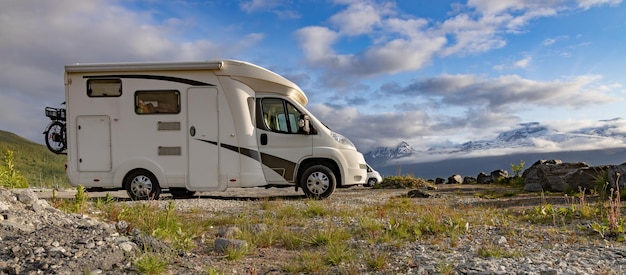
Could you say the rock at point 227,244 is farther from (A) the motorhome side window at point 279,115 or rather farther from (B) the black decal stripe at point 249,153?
(A) the motorhome side window at point 279,115

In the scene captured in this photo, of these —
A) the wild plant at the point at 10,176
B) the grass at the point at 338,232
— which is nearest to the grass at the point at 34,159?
the wild plant at the point at 10,176

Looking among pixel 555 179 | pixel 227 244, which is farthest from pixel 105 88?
pixel 555 179

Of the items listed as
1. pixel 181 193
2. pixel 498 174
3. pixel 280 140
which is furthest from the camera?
pixel 498 174

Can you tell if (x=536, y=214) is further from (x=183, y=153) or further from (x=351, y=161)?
(x=183, y=153)

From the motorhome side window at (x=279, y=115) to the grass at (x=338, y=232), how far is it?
113 inches

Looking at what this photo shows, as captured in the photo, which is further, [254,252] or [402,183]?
[402,183]

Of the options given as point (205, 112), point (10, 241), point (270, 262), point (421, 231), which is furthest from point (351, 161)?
point (10, 241)

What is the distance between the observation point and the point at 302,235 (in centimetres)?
540

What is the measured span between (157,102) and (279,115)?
2.71 metres

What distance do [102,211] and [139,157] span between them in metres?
3.66

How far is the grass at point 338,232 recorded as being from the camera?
4.18m

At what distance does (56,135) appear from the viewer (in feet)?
33.8

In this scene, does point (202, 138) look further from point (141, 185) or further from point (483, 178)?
point (483, 178)

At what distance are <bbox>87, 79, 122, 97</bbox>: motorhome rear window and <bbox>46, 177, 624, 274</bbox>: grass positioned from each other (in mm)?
3474
